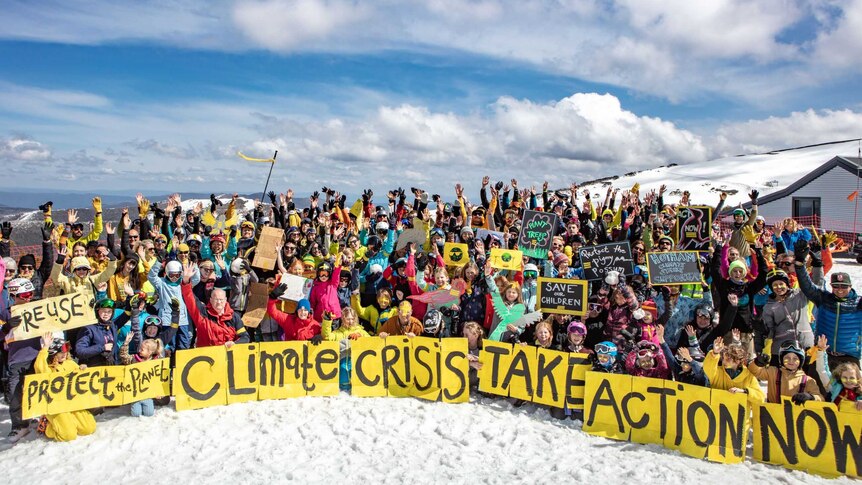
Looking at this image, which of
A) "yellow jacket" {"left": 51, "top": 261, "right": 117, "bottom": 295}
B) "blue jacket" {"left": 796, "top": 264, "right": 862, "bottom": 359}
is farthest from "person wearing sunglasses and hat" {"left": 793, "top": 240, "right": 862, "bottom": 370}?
"yellow jacket" {"left": 51, "top": 261, "right": 117, "bottom": 295}

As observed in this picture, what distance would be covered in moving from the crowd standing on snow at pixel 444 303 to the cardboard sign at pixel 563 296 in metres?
0.29

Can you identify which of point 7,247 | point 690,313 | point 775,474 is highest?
point 7,247

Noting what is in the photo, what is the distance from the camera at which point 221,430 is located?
7.68 metres

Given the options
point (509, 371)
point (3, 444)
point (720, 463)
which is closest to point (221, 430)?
point (3, 444)

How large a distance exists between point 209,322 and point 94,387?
1.75 metres

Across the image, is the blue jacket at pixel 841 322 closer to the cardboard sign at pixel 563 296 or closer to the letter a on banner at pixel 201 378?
the cardboard sign at pixel 563 296

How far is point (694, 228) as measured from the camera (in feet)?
37.4

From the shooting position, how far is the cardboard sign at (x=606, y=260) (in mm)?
9859

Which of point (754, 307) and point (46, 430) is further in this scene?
point (754, 307)

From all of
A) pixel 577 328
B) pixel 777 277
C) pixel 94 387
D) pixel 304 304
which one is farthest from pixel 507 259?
pixel 94 387

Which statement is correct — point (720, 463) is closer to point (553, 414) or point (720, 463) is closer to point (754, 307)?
point (553, 414)

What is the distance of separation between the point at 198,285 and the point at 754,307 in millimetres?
9504

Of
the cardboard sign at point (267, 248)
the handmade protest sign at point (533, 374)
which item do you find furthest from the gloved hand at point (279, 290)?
the handmade protest sign at point (533, 374)

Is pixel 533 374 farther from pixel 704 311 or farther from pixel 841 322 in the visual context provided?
pixel 841 322
